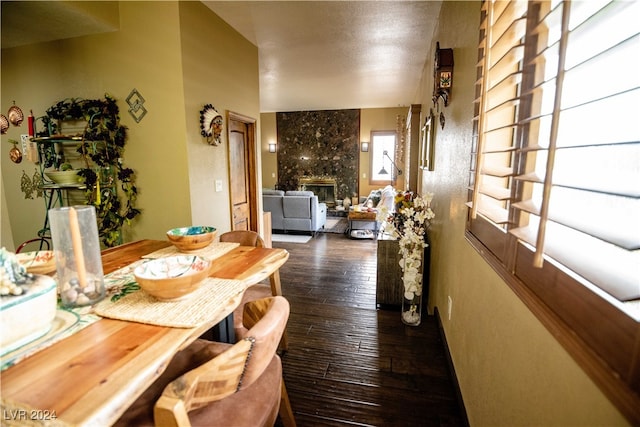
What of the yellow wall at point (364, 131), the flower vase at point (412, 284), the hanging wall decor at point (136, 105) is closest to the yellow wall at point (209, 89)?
the hanging wall decor at point (136, 105)

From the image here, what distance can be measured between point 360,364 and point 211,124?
242cm

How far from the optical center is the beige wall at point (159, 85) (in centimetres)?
254

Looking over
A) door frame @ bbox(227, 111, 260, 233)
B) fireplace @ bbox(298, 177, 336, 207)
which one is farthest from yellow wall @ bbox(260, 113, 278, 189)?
door frame @ bbox(227, 111, 260, 233)

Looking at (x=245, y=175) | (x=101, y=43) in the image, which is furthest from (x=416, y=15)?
(x=101, y=43)

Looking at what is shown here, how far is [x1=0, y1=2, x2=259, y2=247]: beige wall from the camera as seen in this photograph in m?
2.54

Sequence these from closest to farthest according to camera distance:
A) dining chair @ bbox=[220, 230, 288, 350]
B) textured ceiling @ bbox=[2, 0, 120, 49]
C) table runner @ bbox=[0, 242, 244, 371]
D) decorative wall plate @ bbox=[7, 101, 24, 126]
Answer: table runner @ bbox=[0, 242, 244, 371], dining chair @ bbox=[220, 230, 288, 350], textured ceiling @ bbox=[2, 0, 120, 49], decorative wall plate @ bbox=[7, 101, 24, 126]

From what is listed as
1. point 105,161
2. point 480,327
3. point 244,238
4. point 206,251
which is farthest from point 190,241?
point 105,161

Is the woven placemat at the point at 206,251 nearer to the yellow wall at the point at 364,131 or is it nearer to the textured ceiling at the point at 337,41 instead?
the textured ceiling at the point at 337,41

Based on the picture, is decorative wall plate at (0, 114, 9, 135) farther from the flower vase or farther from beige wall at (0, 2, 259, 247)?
the flower vase

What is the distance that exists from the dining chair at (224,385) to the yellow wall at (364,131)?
24.5 feet

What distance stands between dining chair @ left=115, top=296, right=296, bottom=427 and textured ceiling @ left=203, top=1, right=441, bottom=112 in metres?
2.81

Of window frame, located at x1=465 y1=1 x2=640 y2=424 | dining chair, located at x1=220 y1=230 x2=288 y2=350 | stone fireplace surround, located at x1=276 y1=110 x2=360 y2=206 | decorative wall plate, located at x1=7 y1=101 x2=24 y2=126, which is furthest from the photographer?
stone fireplace surround, located at x1=276 y1=110 x2=360 y2=206

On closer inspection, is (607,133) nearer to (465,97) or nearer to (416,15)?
(465,97)

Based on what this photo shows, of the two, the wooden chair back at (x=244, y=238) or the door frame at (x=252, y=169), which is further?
the door frame at (x=252, y=169)
